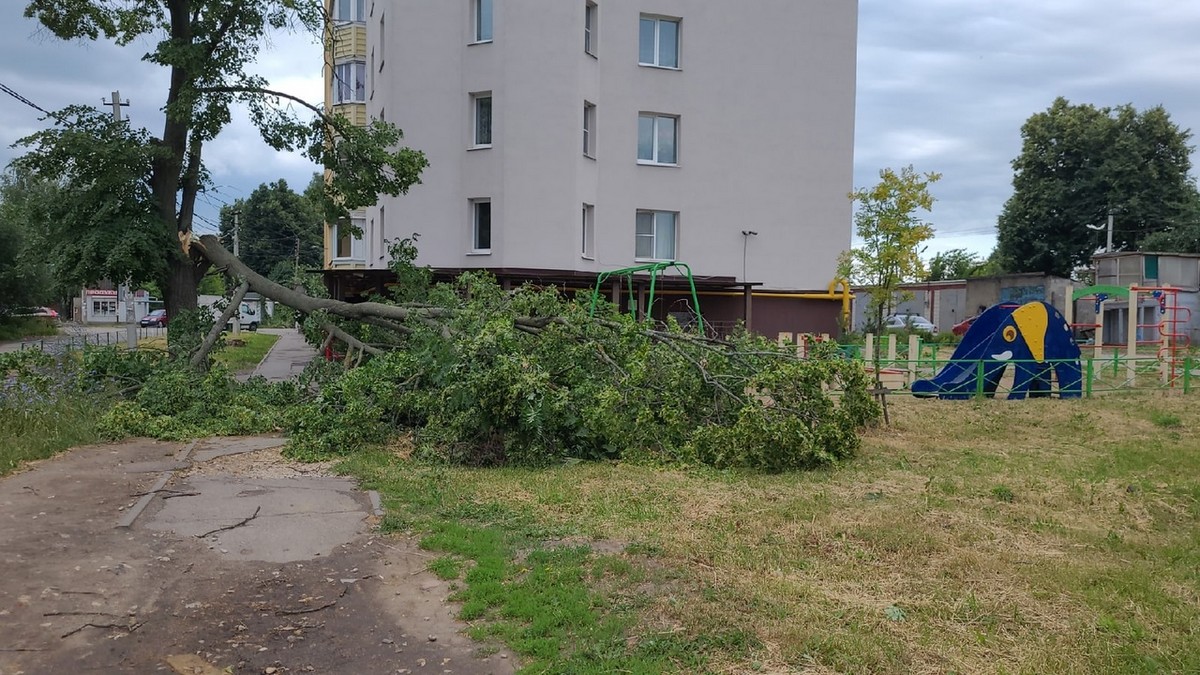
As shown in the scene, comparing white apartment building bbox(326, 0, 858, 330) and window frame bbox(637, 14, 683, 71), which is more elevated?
window frame bbox(637, 14, 683, 71)

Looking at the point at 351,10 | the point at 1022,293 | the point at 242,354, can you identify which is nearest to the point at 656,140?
the point at 351,10

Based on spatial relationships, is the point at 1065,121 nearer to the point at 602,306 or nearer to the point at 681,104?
the point at 681,104

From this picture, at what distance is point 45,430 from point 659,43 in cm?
1852

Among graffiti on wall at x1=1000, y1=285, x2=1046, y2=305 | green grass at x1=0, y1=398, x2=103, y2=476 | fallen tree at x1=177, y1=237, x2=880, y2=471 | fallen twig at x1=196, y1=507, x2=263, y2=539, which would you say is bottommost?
fallen twig at x1=196, y1=507, x2=263, y2=539

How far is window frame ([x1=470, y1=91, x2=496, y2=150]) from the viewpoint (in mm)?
21859

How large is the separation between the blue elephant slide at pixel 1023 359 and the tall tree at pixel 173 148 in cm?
1097

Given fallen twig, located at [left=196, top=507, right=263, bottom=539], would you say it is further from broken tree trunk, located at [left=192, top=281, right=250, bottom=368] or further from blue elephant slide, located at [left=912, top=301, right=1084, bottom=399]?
blue elephant slide, located at [left=912, top=301, right=1084, bottom=399]

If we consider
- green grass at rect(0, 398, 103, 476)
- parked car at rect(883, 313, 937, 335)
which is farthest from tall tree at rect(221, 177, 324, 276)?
green grass at rect(0, 398, 103, 476)

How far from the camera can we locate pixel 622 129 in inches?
921

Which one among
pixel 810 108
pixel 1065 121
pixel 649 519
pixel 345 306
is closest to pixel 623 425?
pixel 649 519

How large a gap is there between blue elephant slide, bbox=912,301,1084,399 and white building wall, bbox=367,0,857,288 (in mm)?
8592

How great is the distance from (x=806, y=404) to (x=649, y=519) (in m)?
3.67

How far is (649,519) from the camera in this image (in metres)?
7.05

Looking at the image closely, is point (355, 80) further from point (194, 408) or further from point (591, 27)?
point (194, 408)
